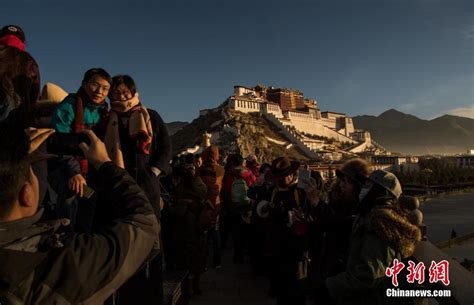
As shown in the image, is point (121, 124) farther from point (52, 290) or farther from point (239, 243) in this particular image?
point (239, 243)

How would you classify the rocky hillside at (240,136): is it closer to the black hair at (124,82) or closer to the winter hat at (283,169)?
the winter hat at (283,169)

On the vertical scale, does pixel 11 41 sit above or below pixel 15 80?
above

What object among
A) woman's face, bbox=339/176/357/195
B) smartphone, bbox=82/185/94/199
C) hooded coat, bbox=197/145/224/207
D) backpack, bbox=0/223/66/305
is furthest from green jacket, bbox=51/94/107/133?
hooded coat, bbox=197/145/224/207

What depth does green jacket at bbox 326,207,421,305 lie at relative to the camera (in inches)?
97.7

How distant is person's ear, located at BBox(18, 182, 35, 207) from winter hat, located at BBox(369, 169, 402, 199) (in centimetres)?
245

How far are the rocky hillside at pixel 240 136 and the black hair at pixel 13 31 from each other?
64497mm

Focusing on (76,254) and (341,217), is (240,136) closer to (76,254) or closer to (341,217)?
(341,217)

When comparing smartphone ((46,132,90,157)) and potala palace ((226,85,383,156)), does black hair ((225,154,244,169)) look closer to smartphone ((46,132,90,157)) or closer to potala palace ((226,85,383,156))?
smartphone ((46,132,90,157))

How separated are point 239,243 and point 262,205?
2864mm

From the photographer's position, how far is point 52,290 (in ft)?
4.11

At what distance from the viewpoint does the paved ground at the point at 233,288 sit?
4879 millimetres

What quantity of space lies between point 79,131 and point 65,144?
5.4 inches

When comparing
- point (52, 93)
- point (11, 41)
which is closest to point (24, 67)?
point (11, 41)

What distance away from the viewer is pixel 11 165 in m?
1.32
